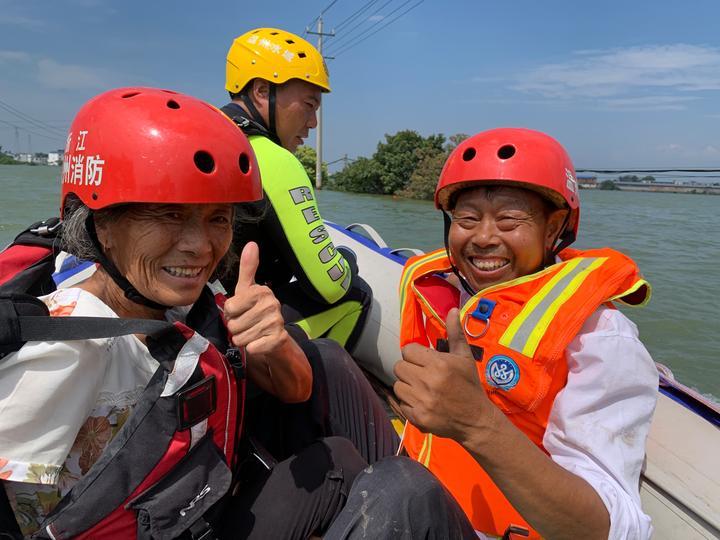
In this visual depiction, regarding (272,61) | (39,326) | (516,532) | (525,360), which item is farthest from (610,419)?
(272,61)

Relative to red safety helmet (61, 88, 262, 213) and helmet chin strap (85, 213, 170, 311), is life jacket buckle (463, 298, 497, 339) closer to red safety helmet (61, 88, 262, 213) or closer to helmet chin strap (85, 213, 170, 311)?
red safety helmet (61, 88, 262, 213)

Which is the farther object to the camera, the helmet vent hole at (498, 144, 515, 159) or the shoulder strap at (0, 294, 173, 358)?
the helmet vent hole at (498, 144, 515, 159)

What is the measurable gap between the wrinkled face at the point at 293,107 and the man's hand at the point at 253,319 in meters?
1.85

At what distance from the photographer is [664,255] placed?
10883 millimetres

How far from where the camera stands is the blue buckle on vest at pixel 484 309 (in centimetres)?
164

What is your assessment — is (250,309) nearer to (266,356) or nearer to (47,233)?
(266,356)

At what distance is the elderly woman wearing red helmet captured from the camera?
1089 mm

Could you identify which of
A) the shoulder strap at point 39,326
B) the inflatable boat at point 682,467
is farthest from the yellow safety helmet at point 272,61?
the inflatable boat at point 682,467

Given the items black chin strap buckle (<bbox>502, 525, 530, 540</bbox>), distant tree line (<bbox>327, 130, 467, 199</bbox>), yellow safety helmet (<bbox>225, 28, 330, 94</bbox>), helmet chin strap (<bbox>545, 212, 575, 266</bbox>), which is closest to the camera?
black chin strap buckle (<bbox>502, 525, 530, 540</bbox>)

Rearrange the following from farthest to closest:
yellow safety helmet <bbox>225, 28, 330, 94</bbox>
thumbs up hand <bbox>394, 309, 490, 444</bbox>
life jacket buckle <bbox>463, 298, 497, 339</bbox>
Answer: yellow safety helmet <bbox>225, 28, 330, 94</bbox> < life jacket buckle <bbox>463, 298, 497, 339</bbox> < thumbs up hand <bbox>394, 309, 490, 444</bbox>

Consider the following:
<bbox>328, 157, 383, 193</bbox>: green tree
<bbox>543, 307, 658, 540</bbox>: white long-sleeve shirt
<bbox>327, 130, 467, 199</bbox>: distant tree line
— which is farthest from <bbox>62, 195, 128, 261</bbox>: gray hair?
<bbox>328, 157, 383, 193</bbox>: green tree

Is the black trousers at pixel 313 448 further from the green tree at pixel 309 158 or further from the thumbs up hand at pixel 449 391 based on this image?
the green tree at pixel 309 158

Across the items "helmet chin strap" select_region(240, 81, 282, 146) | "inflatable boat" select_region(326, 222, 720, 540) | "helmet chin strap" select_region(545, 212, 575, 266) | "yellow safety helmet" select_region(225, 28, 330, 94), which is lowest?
"inflatable boat" select_region(326, 222, 720, 540)

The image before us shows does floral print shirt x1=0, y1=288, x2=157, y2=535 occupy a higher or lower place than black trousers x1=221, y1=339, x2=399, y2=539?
higher
